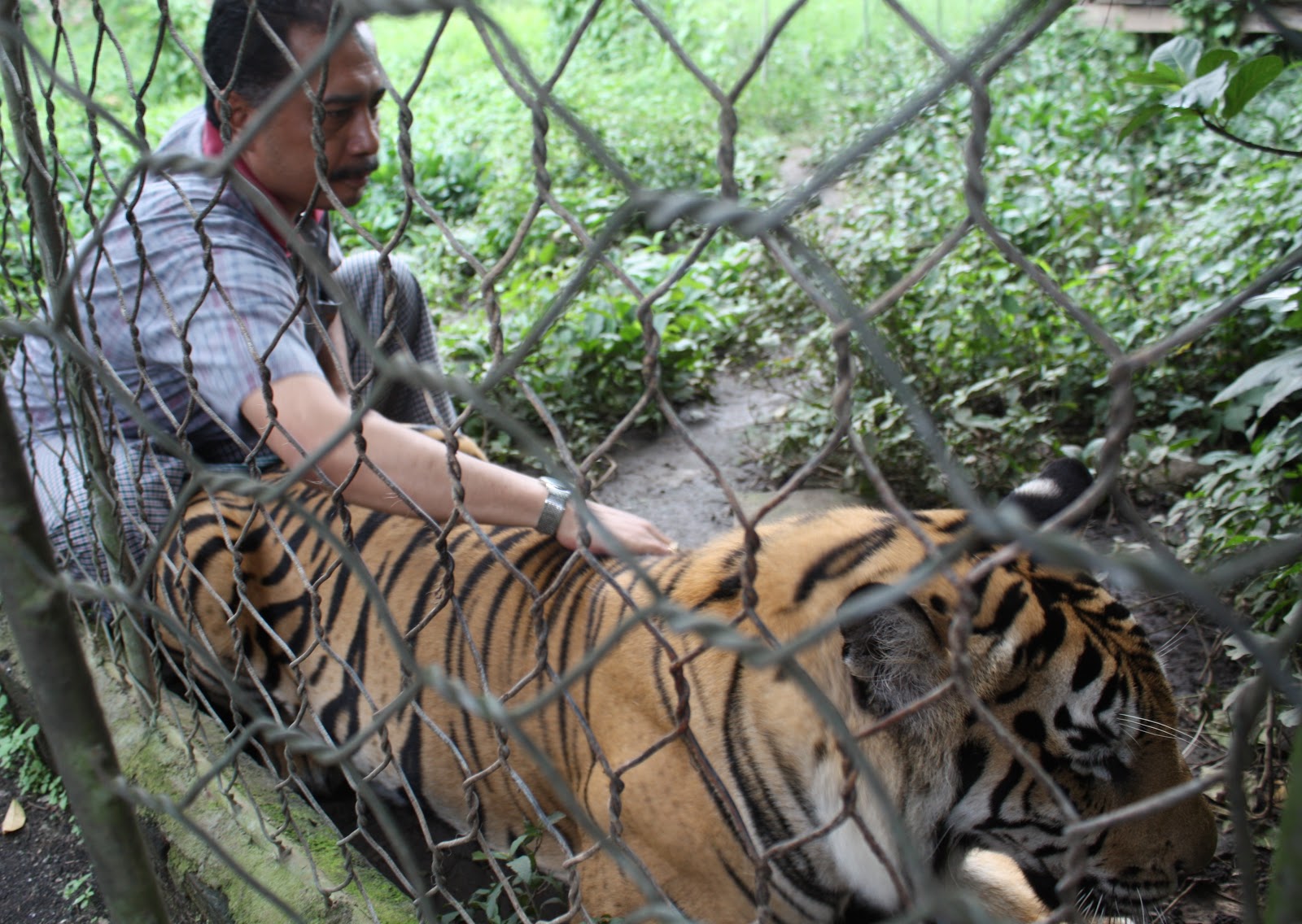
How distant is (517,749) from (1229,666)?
5.19 ft

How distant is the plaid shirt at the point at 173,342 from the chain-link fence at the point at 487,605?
0.01 meters

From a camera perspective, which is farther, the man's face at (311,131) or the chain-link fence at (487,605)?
the man's face at (311,131)

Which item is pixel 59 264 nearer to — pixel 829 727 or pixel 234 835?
pixel 234 835

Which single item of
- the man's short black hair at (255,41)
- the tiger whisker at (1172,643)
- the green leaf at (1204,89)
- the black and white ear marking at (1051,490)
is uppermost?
the man's short black hair at (255,41)

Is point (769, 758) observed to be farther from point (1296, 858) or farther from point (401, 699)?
point (1296, 858)

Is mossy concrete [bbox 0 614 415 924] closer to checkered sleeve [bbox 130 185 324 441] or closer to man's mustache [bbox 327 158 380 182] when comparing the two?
checkered sleeve [bbox 130 185 324 441]

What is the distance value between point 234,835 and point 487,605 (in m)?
0.62

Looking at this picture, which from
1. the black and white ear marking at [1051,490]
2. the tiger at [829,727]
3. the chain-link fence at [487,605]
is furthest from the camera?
the black and white ear marking at [1051,490]

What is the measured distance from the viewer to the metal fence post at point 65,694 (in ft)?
3.34

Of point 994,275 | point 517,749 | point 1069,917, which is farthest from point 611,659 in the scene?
point 994,275

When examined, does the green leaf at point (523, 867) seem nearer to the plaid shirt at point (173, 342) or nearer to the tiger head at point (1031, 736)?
the tiger head at point (1031, 736)

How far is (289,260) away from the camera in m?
2.45

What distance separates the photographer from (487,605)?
6.70 feet

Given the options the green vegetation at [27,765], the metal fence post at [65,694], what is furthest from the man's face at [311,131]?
the green vegetation at [27,765]
